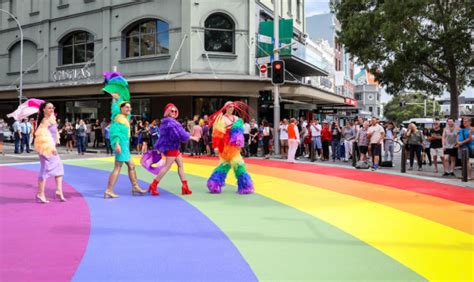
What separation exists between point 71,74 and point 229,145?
904 inches

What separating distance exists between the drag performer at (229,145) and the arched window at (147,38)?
17.2 m

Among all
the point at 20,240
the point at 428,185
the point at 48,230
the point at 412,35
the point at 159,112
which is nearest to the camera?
the point at 20,240

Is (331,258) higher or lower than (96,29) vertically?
lower

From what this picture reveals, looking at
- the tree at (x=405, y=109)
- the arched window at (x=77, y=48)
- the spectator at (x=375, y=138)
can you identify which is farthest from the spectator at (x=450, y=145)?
the tree at (x=405, y=109)

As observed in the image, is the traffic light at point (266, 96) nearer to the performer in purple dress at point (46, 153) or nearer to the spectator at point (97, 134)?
the spectator at point (97, 134)

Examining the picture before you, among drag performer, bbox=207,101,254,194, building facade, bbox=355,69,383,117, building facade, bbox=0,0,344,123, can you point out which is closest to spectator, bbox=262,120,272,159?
building facade, bbox=0,0,344,123

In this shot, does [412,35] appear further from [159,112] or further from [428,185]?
[159,112]

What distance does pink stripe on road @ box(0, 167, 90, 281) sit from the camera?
14.1 ft

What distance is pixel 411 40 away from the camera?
17.7m

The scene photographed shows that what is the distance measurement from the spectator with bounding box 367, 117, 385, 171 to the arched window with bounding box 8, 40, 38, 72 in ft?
85.2

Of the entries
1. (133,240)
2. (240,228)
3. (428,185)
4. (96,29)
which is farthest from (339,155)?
(96,29)

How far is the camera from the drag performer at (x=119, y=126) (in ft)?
26.0

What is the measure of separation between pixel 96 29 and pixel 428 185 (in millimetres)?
23351

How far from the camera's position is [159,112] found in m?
25.3
